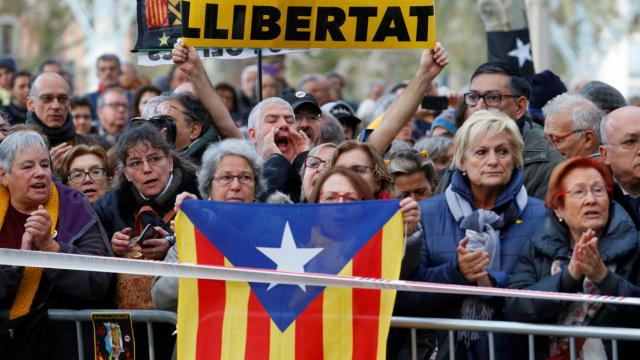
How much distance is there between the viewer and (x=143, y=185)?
7.88 meters

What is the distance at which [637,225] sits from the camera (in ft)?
23.1

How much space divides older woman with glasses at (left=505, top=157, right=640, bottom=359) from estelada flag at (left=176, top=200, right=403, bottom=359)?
0.66 meters

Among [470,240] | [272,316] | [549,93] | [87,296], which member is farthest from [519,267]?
[549,93]

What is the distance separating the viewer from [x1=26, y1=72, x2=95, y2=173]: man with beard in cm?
1058

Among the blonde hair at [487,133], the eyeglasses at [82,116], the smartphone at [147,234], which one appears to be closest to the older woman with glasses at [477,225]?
the blonde hair at [487,133]

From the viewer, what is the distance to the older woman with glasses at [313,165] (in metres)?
7.67

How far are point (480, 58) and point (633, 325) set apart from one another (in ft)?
160

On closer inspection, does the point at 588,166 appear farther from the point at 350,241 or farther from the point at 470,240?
the point at 350,241

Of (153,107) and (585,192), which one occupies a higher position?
(153,107)

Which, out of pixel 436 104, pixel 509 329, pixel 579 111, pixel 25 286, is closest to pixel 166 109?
pixel 25 286

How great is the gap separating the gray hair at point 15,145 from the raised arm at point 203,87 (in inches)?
57.0

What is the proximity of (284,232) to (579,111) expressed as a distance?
2.49 metres

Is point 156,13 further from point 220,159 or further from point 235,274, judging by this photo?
point 235,274

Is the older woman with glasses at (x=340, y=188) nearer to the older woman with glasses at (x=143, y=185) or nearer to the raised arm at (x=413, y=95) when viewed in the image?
the older woman with glasses at (x=143, y=185)
